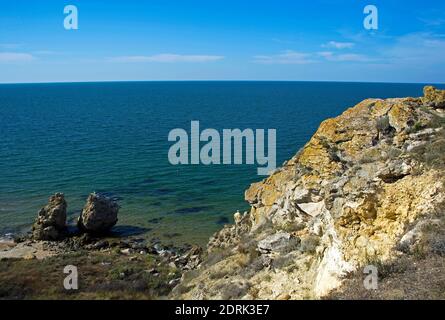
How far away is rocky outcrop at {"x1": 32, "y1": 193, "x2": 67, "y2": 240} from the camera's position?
35.2 metres

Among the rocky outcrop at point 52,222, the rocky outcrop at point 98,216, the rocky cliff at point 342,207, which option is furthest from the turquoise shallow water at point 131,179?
the rocky cliff at point 342,207

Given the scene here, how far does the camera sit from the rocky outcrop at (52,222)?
115 feet

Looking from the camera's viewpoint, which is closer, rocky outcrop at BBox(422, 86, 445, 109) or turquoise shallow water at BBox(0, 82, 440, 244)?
rocky outcrop at BBox(422, 86, 445, 109)

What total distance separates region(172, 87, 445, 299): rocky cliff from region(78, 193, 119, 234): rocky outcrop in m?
18.1

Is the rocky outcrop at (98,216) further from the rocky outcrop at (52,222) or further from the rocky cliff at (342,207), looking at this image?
the rocky cliff at (342,207)

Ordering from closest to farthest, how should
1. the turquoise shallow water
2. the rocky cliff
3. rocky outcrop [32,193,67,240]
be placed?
the rocky cliff → rocky outcrop [32,193,67,240] → the turquoise shallow water

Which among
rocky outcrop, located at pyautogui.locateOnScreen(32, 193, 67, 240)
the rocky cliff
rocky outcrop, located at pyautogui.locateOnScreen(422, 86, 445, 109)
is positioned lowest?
rocky outcrop, located at pyautogui.locateOnScreen(32, 193, 67, 240)

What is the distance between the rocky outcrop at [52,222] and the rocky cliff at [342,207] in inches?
793

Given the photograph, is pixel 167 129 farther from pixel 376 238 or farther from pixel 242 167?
pixel 376 238

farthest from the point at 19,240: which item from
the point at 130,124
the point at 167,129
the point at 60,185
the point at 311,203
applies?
the point at 130,124

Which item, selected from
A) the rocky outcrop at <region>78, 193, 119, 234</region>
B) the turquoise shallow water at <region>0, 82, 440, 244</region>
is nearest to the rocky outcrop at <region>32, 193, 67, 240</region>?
the rocky outcrop at <region>78, 193, 119, 234</region>

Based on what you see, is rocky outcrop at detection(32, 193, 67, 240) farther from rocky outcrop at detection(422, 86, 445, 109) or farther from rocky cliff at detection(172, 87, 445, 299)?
rocky outcrop at detection(422, 86, 445, 109)
